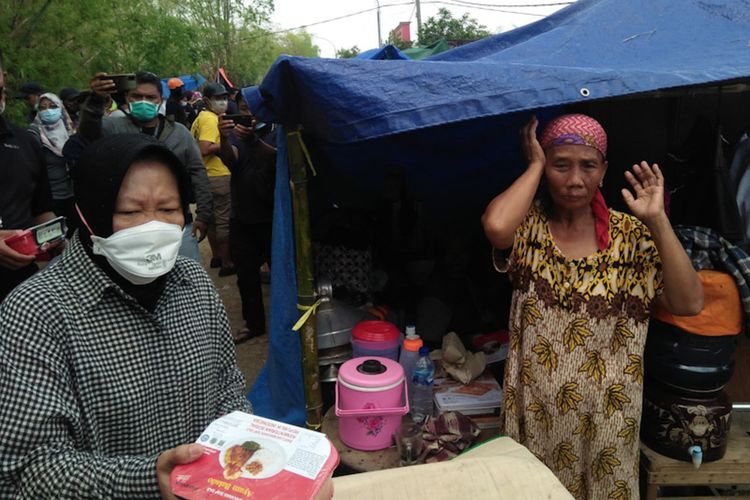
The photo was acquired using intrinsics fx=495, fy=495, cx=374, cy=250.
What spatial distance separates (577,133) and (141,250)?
5.01 ft

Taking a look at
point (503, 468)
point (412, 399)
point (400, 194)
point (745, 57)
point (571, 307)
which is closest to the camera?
point (503, 468)

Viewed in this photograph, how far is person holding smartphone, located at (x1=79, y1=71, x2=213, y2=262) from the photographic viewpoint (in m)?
3.21

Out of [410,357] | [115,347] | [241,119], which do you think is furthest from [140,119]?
[115,347]

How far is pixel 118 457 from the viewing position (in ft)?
3.67

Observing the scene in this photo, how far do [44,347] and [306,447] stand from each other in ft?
2.01

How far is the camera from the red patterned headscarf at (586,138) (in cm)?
184

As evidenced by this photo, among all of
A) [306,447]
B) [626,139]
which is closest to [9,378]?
[306,447]

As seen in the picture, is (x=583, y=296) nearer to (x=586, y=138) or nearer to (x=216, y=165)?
(x=586, y=138)

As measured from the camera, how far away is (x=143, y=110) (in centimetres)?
341

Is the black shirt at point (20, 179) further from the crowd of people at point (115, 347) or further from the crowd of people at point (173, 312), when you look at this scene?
the crowd of people at point (115, 347)

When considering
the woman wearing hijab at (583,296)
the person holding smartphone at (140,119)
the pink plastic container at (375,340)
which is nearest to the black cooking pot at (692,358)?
the woman wearing hijab at (583,296)

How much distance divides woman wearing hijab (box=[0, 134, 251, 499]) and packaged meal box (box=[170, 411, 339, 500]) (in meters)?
0.04

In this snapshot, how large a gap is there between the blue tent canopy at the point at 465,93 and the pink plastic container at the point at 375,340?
1.21ft

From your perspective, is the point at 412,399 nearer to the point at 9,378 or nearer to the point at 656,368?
the point at 656,368
